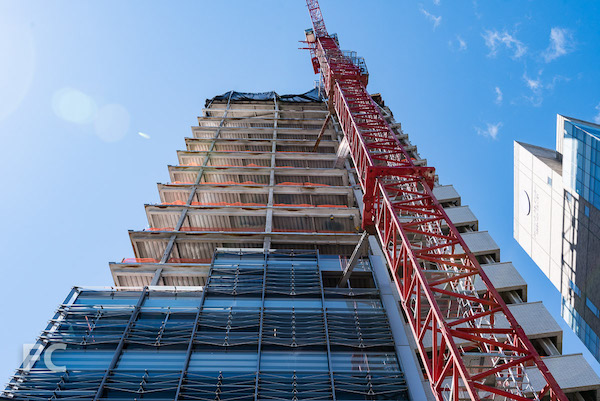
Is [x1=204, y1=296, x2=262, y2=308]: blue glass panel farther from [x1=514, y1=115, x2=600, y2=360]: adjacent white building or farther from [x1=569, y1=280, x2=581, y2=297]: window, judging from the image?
[x1=569, y1=280, x2=581, y2=297]: window

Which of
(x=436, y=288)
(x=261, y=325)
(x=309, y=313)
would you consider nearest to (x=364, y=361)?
(x=309, y=313)

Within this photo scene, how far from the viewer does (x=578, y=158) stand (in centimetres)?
4141

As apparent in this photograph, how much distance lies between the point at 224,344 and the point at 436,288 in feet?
35.1

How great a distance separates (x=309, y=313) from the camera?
1003 inches

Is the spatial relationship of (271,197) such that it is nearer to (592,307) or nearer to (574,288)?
(574,288)

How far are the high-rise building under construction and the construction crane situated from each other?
12cm

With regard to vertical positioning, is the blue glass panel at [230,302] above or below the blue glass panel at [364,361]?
above

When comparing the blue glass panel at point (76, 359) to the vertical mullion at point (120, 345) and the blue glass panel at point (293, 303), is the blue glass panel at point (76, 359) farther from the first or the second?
the blue glass panel at point (293, 303)

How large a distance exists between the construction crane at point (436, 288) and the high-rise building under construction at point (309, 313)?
0.39 ft

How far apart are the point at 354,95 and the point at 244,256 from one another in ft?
67.5

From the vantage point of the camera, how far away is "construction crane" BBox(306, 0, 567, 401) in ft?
56.4

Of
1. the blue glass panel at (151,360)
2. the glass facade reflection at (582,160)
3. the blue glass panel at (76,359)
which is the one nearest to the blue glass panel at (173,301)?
the blue glass panel at (151,360)

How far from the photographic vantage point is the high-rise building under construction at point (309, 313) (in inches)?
787

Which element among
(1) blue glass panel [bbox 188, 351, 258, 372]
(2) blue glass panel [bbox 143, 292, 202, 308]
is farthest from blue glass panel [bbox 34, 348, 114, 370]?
(1) blue glass panel [bbox 188, 351, 258, 372]
